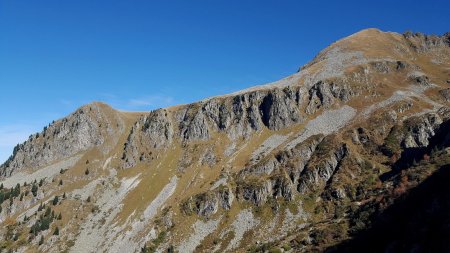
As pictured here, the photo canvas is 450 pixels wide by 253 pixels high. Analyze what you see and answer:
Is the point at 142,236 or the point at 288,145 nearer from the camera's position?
the point at 142,236

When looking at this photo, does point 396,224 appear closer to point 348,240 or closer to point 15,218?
point 348,240

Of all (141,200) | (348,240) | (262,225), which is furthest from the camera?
(141,200)

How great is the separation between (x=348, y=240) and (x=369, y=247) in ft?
45.8

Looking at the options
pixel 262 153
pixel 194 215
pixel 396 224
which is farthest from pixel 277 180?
pixel 396 224

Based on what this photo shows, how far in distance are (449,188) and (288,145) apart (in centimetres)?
10377

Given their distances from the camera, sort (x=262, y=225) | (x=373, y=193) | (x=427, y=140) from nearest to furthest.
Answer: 1. (x=373, y=193)
2. (x=262, y=225)
3. (x=427, y=140)

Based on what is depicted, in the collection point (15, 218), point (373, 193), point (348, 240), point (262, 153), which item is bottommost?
point (348, 240)

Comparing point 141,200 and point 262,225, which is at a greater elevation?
point 141,200

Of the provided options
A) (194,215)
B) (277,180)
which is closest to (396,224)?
(277,180)

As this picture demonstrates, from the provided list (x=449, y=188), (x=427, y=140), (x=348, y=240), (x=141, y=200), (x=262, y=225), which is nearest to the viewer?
(x=449, y=188)

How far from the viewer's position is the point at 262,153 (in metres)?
199

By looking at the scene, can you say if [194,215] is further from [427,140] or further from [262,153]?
[427,140]

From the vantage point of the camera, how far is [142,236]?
165000 millimetres

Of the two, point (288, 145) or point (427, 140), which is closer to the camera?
point (427, 140)
